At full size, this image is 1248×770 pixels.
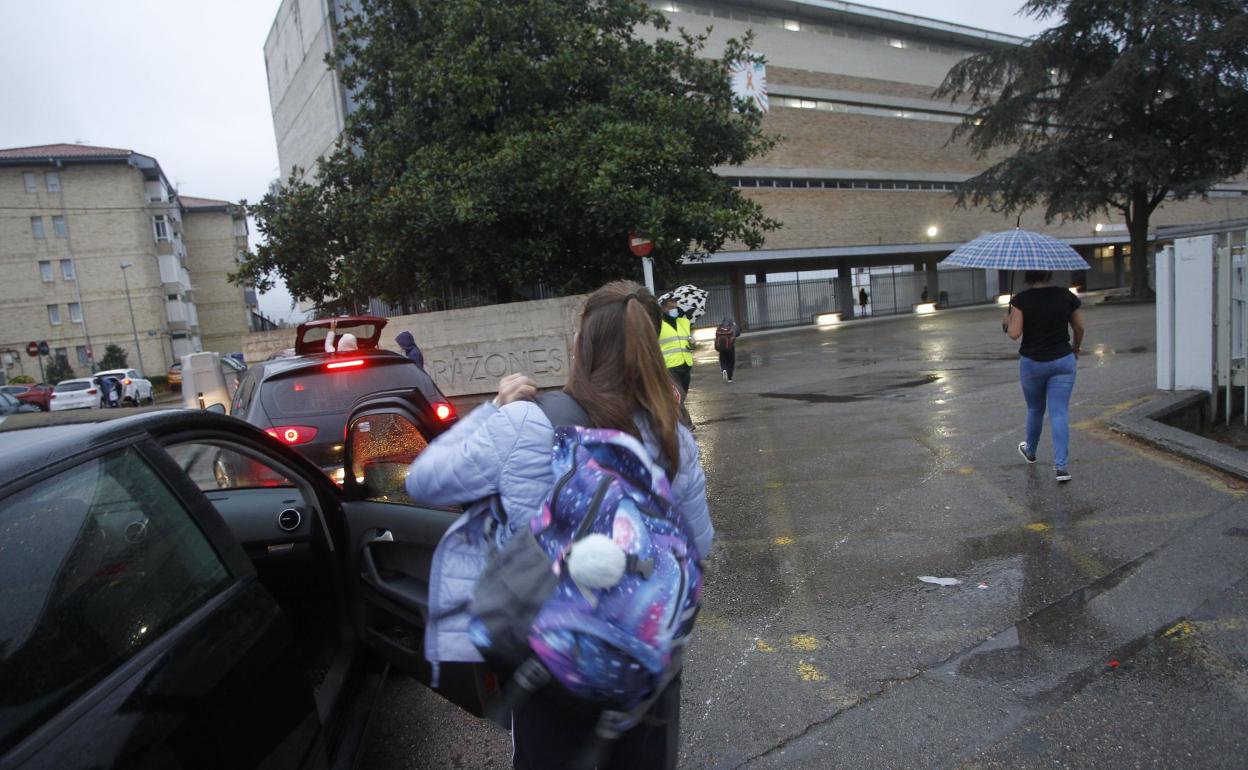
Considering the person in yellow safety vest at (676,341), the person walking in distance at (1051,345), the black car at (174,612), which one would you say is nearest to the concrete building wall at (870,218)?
the person in yellow safety vest at (676,341)

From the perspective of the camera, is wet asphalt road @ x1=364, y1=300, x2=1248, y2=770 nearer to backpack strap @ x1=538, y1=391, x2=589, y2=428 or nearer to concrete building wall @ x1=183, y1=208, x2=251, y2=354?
backpack strap @ x1=538, y1=391, x2=589, y2=428

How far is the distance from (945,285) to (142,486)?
4452 cm

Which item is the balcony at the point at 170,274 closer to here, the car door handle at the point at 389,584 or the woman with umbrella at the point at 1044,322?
the woman with umbrella at the point at 1044,322

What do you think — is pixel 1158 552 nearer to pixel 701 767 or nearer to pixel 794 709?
pixel 794 709

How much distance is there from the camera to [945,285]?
4178cm

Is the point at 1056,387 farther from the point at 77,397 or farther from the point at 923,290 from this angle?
the point at 923,290

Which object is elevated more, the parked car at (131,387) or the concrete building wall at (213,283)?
the concrete building wall at (213,283)

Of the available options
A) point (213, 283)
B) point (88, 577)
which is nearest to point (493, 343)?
point (88, 577)

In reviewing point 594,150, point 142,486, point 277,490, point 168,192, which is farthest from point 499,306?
point 168,192

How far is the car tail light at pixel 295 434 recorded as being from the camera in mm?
5329

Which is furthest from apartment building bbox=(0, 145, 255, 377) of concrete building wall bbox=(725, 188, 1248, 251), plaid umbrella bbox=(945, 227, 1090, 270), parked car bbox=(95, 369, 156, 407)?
plaid umbrella bbox=(945, 227, 1090, 270)

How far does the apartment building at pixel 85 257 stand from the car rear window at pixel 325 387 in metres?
50.6

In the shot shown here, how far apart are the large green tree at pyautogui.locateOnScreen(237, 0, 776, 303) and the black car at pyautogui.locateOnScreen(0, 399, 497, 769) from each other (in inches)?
441

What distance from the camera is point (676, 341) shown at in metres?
8.65
